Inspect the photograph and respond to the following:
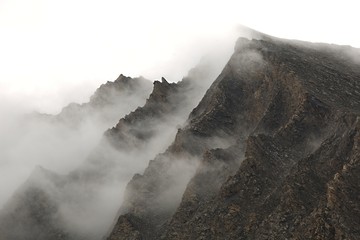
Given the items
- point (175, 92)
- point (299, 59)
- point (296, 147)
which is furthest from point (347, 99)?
point (175, 92)

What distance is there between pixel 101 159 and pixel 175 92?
91.8 ft

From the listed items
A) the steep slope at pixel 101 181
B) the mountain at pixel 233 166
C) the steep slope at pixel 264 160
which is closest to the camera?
the steep slope at pixel 264 160

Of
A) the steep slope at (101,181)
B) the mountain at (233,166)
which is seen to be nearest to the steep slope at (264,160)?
the mountain at (233,166)

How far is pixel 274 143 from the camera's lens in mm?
82875

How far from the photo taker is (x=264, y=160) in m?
78.1

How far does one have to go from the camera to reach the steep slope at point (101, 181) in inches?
4528

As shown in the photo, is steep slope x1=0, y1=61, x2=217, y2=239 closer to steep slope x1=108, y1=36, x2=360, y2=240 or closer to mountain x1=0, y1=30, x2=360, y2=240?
mountain x1=0, y1=30, x2=360, y2=240

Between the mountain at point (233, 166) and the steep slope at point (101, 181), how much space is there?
1.14 feet

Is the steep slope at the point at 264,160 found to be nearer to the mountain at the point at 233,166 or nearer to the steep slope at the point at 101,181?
the mountain at the point at 233,166

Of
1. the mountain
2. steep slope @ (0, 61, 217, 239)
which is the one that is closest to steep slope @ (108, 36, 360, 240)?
the mountain

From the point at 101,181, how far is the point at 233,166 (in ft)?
169

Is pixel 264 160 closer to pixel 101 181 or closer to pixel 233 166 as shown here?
pixel 233 166

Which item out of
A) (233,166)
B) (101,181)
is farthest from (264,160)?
(101,181)

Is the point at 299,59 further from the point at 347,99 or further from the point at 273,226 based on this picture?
the point at 273,226
